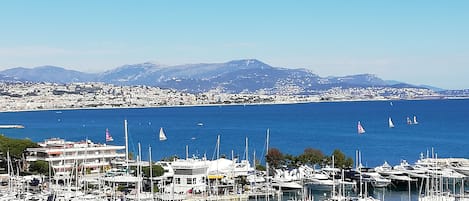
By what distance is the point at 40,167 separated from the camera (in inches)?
1483

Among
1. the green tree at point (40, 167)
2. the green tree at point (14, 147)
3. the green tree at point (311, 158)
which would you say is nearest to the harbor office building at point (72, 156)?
the green tree at point (40, 167)

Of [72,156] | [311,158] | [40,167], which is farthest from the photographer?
[72,156]

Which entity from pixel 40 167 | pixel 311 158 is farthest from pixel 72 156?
pixel 311 158

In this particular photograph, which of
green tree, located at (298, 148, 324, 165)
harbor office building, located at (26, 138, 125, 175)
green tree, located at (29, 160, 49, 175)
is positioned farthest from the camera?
harbor office building, located at (26, 138, 125, 175)

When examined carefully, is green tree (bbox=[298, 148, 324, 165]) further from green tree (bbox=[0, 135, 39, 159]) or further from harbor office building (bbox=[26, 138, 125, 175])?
green tree (bbox=[0, 135, 39, 159])

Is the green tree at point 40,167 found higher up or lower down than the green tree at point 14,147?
lower down

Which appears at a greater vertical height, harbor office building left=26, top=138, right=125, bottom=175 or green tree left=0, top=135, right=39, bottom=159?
green tree left=0, top=135, right=39, bottom=159

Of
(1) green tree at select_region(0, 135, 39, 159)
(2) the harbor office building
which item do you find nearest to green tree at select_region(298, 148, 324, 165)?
(2) the harbor office building

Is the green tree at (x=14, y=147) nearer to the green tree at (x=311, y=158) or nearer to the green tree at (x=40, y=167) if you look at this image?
the green tree at (x=40, y=167)

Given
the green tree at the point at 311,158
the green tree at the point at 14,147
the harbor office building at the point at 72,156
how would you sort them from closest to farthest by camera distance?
1. the green tree at the point at 14,147
2. the green tree at the point at 311,158
3. the harbor office building at the point at 72,156

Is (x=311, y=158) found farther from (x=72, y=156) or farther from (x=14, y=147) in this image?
(x=14, y=147)

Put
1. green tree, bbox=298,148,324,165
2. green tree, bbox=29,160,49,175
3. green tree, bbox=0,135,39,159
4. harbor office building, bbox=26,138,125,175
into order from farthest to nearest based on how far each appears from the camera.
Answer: harbor office building, bbox=26,138,125,175 < green tree, bbox=298,148,324,165 < green tree, bbox=0,135,39,159 < green tree, bbox=29,160,49,175

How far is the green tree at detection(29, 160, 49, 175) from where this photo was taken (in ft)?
123

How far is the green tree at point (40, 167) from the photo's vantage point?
37.5 metres
